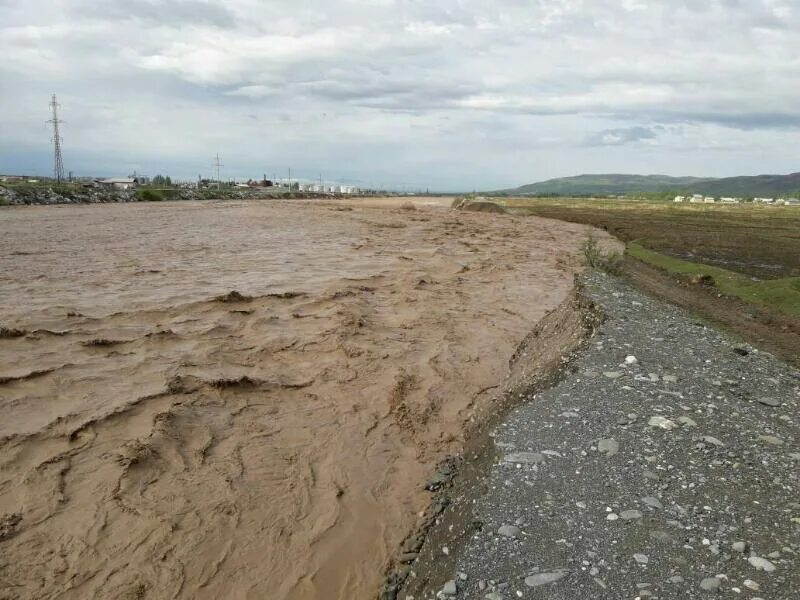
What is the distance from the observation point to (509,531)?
5.02 metres

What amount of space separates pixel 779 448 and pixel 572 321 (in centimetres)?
578

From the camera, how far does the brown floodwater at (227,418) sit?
5.15 meters

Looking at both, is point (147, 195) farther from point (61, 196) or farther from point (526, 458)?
point (526, 458)

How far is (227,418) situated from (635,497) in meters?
5.22

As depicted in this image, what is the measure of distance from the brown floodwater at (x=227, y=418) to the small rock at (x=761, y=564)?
9.91ft

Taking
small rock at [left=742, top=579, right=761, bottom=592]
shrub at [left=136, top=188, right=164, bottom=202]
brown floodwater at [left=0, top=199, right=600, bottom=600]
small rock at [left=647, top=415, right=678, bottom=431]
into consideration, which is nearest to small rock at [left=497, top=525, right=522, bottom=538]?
brown floodwater at [left=0, top=199, right=600, bottom=600]

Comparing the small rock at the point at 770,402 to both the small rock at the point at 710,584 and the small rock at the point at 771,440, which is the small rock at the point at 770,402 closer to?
the small rock at the point at 771,440

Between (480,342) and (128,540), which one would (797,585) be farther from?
(480,342)

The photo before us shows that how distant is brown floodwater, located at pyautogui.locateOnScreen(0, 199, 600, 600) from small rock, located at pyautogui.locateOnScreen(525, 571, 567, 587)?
1424 mm

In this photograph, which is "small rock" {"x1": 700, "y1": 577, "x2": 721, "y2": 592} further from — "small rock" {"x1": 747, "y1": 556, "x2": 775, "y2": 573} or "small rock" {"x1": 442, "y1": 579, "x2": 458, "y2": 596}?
"small rock" {"x1": 442, "y1": 579, "x2": 458, "y2": 596}

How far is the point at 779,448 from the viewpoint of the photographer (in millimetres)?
6320

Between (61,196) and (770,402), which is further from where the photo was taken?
(61,196)

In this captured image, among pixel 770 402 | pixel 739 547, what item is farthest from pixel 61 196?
pixel 739 547

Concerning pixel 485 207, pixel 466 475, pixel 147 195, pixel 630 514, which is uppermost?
pixel 147 195
